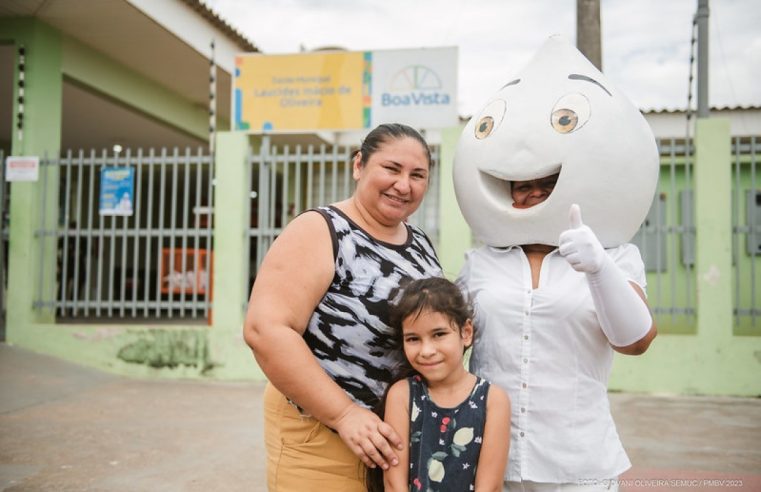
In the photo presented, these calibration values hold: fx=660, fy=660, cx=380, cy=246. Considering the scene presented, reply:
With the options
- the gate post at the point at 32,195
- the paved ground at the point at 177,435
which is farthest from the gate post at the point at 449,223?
the gate post at the point at 32,195

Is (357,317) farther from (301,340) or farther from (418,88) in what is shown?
(418,88)

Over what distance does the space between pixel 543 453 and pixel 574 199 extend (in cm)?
76

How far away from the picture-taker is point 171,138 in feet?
36.5

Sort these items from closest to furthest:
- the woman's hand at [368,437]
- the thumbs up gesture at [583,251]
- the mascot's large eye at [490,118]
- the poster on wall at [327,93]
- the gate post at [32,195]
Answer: the thumbs up gesture at [583,251], the woman's hand at [368,437], the mascot's large eye at [490,118], the gate post at [32,195], the poster on wall at [327,93]

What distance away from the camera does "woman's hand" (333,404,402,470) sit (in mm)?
1782

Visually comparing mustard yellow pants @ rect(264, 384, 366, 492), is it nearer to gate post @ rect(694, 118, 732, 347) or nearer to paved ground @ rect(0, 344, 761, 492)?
paved ground @ rect(0, 344, 761, 492)

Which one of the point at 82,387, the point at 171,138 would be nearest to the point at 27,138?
the point at 82,387

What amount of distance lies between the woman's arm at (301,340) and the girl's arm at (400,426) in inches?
1.4

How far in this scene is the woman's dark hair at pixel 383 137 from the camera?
2027 mm

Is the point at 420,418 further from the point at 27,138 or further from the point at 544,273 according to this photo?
the point at 27,138

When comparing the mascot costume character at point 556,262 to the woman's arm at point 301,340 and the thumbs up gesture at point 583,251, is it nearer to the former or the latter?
the thumbs up gesture at point 583,251

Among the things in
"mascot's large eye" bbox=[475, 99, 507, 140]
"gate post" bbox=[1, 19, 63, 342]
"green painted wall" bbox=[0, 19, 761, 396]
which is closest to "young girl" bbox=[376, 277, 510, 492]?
"mascot's large eye" bbox=[475, 99, 507, 140]

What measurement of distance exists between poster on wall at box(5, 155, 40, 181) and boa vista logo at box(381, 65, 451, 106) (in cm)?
389

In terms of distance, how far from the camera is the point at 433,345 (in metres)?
1.87
